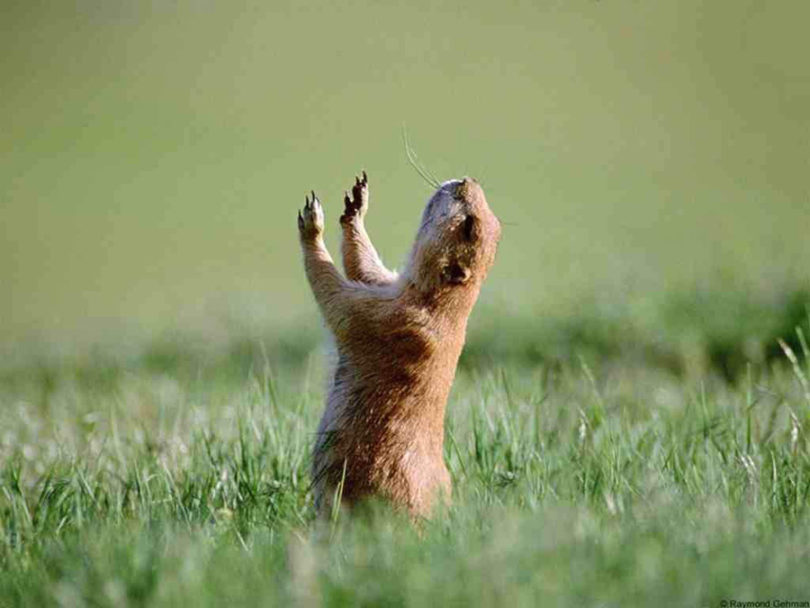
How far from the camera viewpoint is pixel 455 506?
353 centimetres

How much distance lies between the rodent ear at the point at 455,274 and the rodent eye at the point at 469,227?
0.13 m

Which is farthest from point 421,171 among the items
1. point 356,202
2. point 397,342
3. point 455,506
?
point 455,506

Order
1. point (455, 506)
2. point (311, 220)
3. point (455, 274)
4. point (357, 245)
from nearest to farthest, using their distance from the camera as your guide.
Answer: point (455, 506)
point (455, 274)
point (311, 220)
point (357, 245)

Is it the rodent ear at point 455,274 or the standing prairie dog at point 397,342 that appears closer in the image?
the standing prairie dog at point 397,342

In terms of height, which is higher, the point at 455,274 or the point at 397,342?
the point at 455,274

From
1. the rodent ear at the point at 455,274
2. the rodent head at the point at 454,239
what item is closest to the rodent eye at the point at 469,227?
the rodent head at the point at 454,239

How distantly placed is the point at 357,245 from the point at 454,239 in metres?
0.46

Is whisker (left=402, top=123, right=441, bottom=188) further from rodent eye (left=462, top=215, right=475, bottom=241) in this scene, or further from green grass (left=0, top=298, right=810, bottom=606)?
green grass (left=0, top=298, right=810, bottom=606)

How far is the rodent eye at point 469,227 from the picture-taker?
437 cm

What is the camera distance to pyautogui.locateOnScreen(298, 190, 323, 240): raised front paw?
4.44 m

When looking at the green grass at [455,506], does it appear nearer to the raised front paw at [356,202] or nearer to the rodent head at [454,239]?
the rodent head at [454,239]

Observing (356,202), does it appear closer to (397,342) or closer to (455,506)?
(397,342)

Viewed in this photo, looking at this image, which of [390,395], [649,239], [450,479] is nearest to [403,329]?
[390,395]

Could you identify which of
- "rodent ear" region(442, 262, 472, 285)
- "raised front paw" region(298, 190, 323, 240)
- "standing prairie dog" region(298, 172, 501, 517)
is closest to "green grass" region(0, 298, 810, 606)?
"standing prairie dog" region(298, 172, 501, 517)
